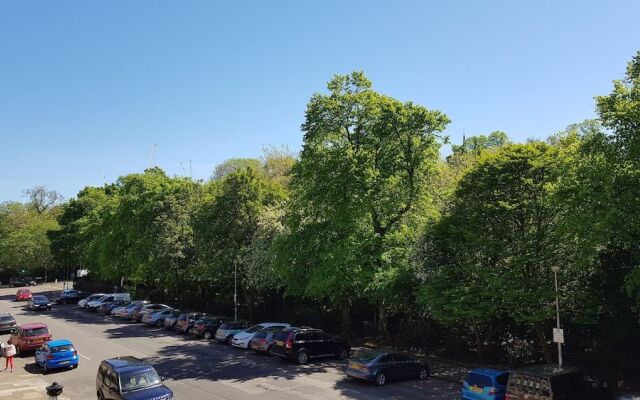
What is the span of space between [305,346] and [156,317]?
1839cm

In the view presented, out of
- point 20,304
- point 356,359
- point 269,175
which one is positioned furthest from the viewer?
point 269,175

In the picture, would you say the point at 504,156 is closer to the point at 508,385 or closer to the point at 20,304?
the point at 508,385

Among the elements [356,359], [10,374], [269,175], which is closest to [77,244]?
[269,175]

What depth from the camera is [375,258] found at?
93.1 ft

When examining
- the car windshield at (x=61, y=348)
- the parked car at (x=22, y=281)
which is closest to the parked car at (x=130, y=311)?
the car windshield at (x=61, y=348)

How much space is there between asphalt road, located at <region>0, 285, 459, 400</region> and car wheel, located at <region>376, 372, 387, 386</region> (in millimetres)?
249

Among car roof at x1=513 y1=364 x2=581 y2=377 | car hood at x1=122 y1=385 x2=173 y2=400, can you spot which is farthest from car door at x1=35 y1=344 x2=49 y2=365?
car roof at x1=513 y1=364 x2=581 y2=377

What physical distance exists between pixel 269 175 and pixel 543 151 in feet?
217

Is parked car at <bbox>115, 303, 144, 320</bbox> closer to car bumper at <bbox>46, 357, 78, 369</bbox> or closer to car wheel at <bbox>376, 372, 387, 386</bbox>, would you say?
car bumper at <bbox>46, 357, 78, 369</bbox>

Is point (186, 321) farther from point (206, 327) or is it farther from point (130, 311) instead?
point (130, 311)

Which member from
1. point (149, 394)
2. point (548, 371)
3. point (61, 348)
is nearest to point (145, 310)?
point (61, 348)

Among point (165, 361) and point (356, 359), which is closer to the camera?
point (356, 359)

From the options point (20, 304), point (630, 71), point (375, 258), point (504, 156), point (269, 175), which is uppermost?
point (269, 175)

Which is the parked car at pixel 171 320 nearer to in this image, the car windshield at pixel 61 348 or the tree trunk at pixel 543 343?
the car windshield at pixel 61 348
